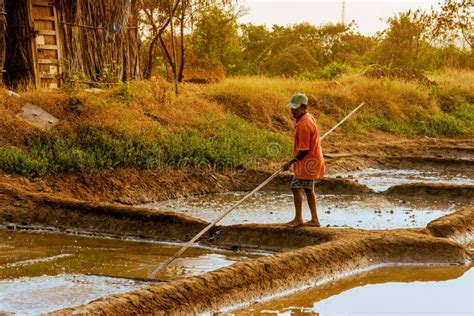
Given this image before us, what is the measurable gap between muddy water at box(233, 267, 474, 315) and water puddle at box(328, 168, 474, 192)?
632 centimetres

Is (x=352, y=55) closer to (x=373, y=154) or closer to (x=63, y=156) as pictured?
(x=373, y=154)

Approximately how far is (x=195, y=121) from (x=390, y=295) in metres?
9.78

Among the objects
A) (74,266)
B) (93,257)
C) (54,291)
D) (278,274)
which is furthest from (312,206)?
(54,291)

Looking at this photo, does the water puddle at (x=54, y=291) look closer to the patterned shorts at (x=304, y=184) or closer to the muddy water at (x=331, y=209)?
the patterned shorts at (x=304, y=184)

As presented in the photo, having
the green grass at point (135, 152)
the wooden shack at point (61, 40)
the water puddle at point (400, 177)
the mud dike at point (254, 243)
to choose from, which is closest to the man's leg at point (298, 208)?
the mud dike at point (254, 243)

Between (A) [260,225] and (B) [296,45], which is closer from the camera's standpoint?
(A) [260,225]

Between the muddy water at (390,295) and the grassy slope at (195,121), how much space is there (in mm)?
6371

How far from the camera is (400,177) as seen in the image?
15.9m

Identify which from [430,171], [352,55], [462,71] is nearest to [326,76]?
[462,71]

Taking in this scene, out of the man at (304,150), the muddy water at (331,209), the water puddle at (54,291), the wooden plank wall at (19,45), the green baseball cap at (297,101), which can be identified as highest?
the wooden plank wall at (19,45)

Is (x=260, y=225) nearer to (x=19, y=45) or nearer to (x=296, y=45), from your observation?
(x=19, y=45)

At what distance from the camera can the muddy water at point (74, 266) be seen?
22.8ft

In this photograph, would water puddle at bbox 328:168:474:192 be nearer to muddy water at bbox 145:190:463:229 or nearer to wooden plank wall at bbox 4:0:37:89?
muddy water at bbox 145:190:463:229

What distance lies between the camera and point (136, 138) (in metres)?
14.4
